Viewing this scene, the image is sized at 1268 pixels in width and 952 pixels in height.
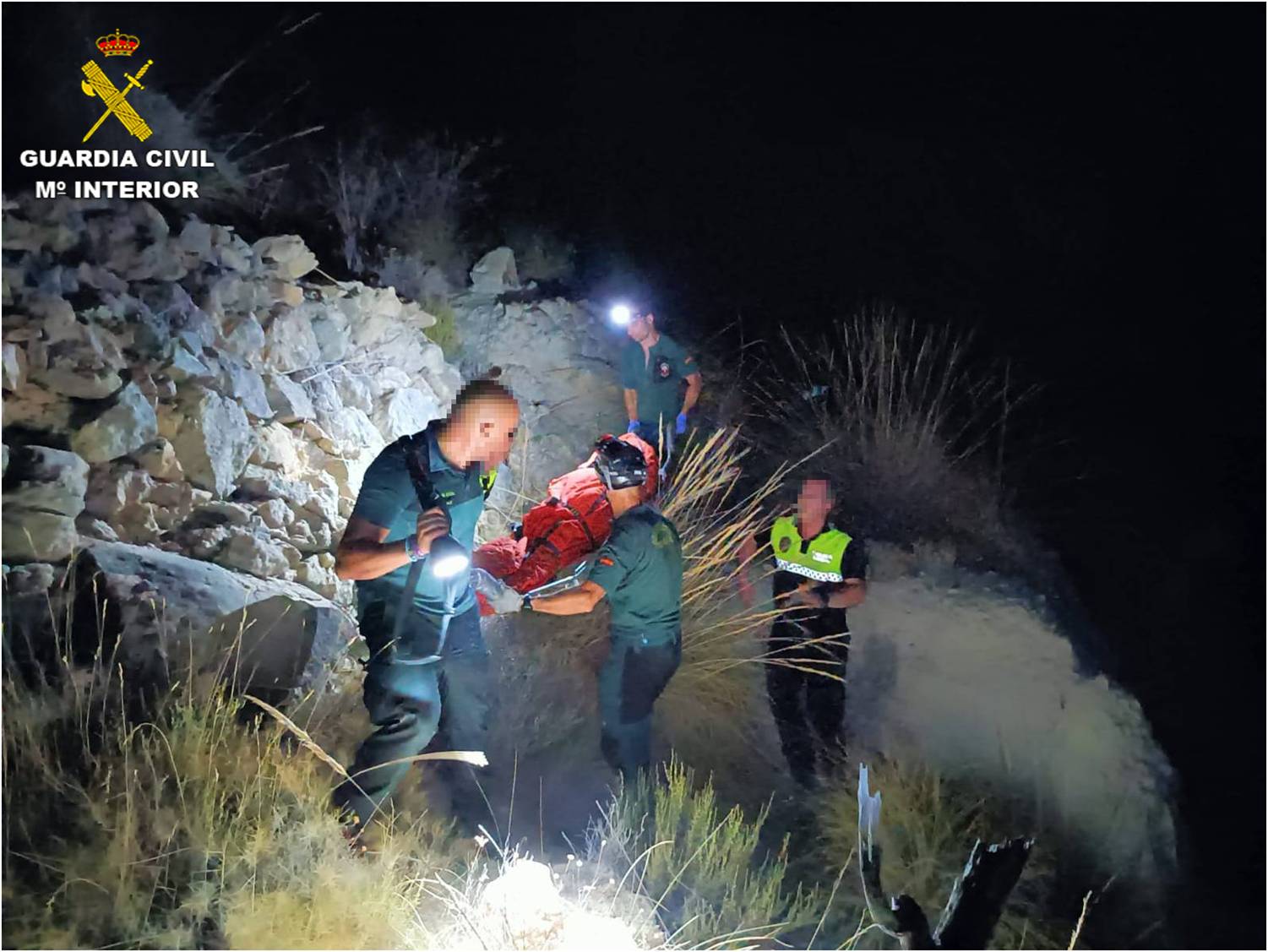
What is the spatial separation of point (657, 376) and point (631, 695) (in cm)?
93

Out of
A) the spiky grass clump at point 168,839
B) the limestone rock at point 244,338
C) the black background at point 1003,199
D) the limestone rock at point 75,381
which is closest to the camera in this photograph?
the spiky grass clump at point 168,839

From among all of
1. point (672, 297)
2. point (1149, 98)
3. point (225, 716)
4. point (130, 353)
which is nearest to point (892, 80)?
point (1149, 98)

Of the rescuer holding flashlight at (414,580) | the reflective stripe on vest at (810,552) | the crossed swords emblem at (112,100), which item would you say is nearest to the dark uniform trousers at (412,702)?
the rescuer holding flashlight at (414,580)

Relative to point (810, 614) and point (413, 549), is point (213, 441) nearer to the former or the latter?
point (413, 549)

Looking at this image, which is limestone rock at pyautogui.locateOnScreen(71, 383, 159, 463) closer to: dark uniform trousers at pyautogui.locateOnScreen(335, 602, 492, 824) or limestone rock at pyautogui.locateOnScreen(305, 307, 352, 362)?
limestone rock at pyautogui.locateOnScreen(305, 307, 352, 362)

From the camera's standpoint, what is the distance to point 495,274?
2.58m

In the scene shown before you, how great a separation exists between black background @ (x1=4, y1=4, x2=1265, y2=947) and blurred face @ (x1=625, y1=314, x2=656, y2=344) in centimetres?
7


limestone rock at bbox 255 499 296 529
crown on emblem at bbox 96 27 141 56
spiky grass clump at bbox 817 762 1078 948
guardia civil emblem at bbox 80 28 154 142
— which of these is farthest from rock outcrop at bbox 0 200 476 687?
spiky grass clump at bbox 817 762 1078 948

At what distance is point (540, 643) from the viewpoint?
2504mm

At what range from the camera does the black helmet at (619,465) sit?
8.18ft

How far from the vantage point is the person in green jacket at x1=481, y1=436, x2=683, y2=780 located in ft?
8.11

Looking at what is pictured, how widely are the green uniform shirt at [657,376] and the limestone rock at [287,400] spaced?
901 millimetres

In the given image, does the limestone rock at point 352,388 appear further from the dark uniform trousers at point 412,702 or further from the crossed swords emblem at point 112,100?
the crossed swords emblem at point 112,100

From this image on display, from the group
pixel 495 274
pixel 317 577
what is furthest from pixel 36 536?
pixel 495 274
